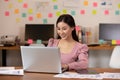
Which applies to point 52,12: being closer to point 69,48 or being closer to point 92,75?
point 69,48

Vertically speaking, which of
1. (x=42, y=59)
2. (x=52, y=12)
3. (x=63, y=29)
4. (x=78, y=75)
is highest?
(x=52, y=12)

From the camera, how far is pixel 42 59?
5.60 ft

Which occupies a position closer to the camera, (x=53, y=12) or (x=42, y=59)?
(x=42, y=59)

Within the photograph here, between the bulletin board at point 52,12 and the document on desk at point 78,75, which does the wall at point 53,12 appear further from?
the document on desk at point 78,75

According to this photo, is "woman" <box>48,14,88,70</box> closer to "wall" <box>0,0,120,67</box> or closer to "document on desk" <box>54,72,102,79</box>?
"document on desk" <box>54,72,102,79</box>

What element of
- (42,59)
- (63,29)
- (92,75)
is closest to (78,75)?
(92,75)

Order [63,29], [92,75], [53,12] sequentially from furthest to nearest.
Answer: [53,12]
[63,29]
[92,75]

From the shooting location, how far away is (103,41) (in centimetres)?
376

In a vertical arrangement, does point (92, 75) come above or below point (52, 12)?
below

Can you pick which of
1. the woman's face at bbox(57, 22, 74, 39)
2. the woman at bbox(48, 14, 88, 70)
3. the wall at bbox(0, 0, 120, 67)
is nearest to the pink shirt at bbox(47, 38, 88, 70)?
the woman at bbox(48, 14, 88, 70)

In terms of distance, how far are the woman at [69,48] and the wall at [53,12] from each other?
183 centimetres

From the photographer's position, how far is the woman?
1984 mm

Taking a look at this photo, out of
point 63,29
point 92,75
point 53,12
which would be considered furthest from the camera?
point 53,12

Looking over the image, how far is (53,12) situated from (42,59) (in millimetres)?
2435
